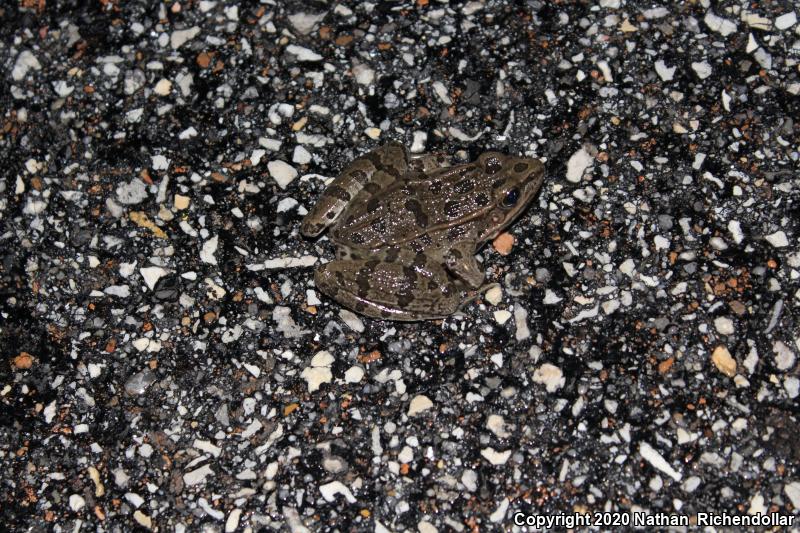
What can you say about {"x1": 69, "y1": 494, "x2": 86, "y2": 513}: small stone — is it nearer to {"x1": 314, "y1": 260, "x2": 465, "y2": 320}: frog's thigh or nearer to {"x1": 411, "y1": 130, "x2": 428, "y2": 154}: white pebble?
{"x1": 314, "y1": 260, "x2": 465, "y2": 320}: frog's thigh

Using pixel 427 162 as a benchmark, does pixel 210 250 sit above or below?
below

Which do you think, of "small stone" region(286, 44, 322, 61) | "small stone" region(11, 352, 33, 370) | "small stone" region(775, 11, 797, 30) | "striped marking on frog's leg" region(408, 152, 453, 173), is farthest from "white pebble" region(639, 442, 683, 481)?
"small stone" region(11, 352, 33, 370)

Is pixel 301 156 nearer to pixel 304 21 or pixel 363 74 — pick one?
pixel 363 74

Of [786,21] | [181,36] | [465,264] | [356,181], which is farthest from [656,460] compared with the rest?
[181,36]

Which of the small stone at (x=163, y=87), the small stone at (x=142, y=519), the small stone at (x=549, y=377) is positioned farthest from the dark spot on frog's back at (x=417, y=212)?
the small stone at (x=142, y=519)

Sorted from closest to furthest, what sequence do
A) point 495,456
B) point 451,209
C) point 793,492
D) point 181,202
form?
point 793,492, point 495,456, point 451,209, point 181,202

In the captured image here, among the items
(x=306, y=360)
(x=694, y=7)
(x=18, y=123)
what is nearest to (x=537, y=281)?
(x=306, y=360)
